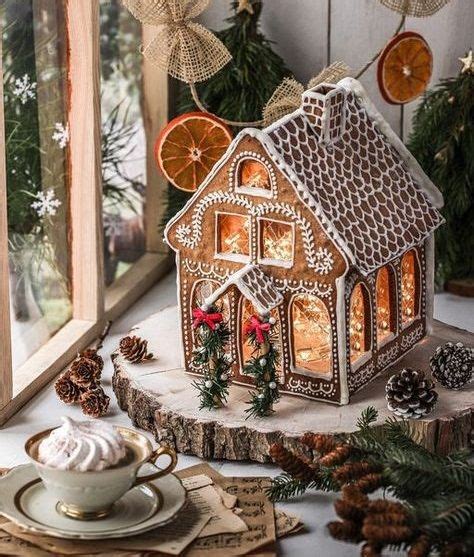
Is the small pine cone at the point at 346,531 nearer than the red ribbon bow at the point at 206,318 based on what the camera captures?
Yes

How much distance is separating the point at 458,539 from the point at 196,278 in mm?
764

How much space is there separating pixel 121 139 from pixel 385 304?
3.06ft

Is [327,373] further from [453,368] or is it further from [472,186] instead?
[472,186]

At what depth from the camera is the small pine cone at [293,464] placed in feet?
6.11

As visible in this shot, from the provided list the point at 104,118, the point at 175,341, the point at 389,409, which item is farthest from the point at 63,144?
the point at 389,409

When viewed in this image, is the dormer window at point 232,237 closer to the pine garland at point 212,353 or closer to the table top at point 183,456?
the pine garland at point 212,353

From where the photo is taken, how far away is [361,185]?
86.2 inches

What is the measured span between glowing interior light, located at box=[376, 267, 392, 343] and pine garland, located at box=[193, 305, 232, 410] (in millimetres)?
331

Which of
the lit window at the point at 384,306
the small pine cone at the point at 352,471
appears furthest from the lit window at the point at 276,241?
the small pine cone at the point at 352,471

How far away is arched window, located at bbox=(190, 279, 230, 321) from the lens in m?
2.20

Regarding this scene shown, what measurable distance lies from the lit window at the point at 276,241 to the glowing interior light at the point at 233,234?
0.04 m

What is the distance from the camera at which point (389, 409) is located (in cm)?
212

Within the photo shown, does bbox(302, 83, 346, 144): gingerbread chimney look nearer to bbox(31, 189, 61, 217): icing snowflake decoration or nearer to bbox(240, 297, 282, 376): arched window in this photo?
bbox(240, 297, 282, 376): arched window

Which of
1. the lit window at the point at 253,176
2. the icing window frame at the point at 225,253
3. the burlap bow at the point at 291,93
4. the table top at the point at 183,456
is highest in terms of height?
the burlap bow at the point at 291,93
